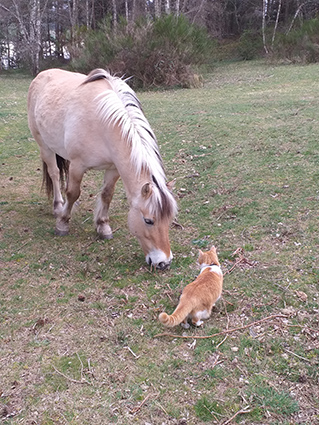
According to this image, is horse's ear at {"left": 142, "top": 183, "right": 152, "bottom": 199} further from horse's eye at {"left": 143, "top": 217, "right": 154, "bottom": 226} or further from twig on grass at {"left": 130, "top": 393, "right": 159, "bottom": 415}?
twig on grass at {"left": 130, "top": 393, "right": 159, "bottom": 415}

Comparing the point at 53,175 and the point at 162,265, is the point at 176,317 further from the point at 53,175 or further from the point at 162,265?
the point at 53,175

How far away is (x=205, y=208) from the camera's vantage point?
436cm

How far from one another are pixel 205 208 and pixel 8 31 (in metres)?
27.2

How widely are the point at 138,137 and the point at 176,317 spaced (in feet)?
5.36

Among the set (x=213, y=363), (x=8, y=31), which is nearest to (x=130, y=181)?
(x=213, y=363)

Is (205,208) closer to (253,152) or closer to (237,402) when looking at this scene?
(253,152)

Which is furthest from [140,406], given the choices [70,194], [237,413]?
[70,194]

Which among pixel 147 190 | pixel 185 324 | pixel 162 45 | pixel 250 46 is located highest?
pixel 250 46

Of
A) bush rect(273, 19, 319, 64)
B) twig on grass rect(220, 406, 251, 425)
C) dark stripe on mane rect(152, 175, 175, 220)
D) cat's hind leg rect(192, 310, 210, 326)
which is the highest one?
bush rect(273, 19, 319, 64)

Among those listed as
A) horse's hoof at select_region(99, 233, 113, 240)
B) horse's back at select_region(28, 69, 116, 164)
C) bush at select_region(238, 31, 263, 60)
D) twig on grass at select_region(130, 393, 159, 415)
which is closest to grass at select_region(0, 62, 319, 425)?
twig on grass at select_region(130, 393, 159, 415)

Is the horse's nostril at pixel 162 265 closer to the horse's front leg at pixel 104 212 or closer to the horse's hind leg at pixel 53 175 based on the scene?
the horse's front leg at pixel 104 212

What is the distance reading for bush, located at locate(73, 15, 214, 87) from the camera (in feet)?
44.7

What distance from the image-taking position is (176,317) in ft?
7.54

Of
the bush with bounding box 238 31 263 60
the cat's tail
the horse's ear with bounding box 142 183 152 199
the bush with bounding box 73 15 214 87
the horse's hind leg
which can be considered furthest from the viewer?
the bush with bounding box 238 31 263 60
